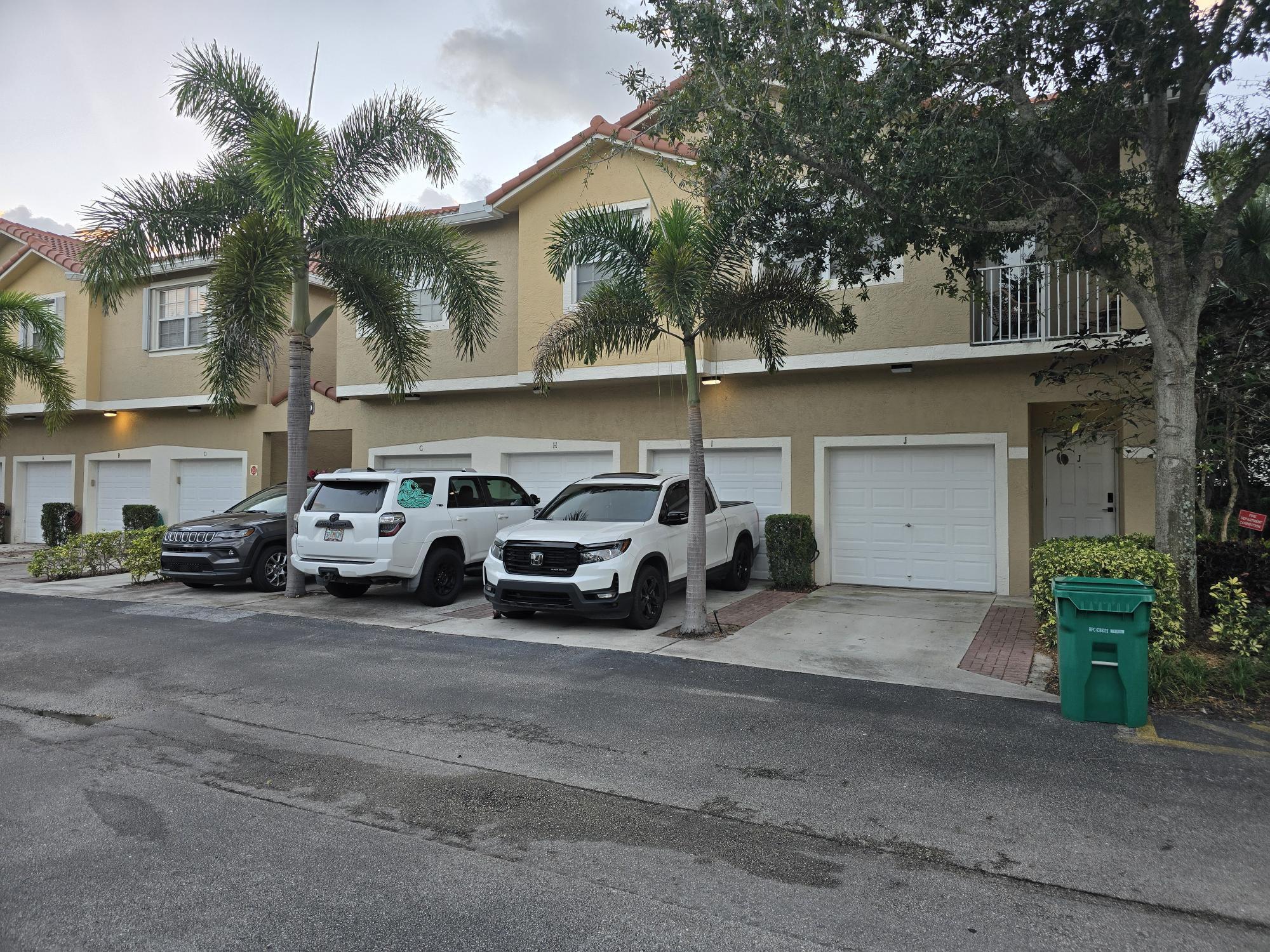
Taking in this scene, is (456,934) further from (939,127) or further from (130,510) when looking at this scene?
(130,510)

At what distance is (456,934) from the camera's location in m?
3.10

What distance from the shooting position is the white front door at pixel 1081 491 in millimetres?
11680

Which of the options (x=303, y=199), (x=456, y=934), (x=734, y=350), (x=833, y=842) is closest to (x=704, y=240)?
(x=734, y=350)

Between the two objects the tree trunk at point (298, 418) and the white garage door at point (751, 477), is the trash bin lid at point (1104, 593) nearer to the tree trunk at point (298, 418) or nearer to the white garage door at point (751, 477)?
the white garage door at point (751, 477)

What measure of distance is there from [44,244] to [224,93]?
11.4 meters

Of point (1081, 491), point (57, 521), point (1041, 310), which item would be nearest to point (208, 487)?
point (57, 521)

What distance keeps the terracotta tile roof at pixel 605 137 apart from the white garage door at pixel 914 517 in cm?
525

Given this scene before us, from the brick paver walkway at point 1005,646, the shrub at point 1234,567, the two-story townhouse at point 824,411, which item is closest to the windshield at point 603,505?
the two-story townhouse at point 824,411

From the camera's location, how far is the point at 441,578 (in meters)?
10.8

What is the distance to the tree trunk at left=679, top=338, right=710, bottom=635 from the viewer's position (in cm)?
889

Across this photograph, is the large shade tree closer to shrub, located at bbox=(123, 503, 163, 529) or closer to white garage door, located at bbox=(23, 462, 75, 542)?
shrub, located at bbox=(123, 503, 163, 529)

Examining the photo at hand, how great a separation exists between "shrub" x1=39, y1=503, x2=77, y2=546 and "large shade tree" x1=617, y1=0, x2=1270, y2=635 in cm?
1811

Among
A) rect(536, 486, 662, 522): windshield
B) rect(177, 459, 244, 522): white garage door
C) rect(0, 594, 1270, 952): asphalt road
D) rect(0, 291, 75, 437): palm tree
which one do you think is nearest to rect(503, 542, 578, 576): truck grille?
rect(536, 486, 662, 522): windshield

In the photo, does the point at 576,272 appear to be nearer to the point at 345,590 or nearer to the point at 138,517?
the point at 345,590
